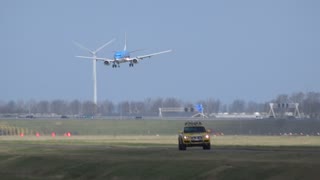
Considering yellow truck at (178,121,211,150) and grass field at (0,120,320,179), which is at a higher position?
yellow truck at (178,121,211,150)

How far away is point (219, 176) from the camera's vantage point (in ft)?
158

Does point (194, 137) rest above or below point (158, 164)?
above

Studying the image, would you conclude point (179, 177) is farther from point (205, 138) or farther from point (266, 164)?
point (205, 138)

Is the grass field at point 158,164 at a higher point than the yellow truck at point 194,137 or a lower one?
lower

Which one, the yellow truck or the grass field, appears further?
the yellow truck

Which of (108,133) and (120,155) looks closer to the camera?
(120,155)

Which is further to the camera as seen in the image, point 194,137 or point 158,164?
point 194,137

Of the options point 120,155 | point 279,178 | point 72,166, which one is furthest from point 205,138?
point 279,178

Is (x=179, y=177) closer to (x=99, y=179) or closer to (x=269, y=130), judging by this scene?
(x=99, y=179)

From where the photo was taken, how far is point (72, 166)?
59.7 metres

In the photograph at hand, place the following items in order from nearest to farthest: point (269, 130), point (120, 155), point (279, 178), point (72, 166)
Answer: point (279, 178) < point (72, 166) < point (120, 155) < point (269, 130)

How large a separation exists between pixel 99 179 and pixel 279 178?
1314cm

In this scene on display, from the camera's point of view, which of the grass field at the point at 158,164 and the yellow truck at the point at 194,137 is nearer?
the grass field at the point at 158,164

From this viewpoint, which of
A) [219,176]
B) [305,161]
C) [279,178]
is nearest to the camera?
[279,178]
